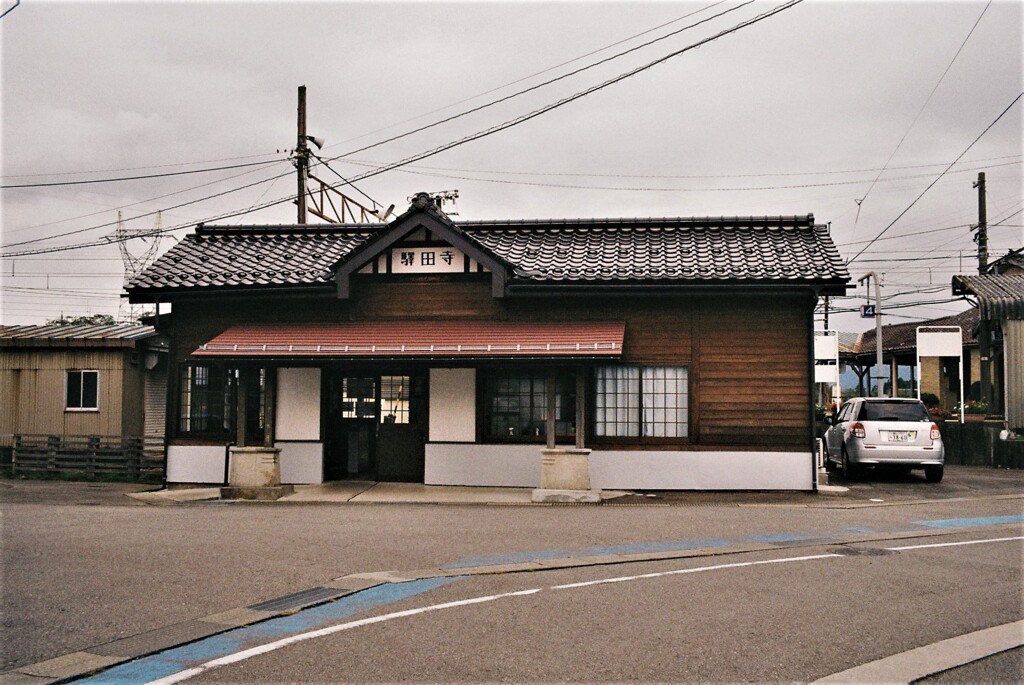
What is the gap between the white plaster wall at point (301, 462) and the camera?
60.6 feet

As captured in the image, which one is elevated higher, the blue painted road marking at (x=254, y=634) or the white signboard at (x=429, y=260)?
the white signboard at (x=429, y=260)

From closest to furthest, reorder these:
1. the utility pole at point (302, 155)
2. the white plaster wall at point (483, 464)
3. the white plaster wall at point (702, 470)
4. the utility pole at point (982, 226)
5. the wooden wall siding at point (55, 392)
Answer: the white plaster wall at point (702, 470)
the white plaster wall at point (483, 464)
the wooden wall siding at point (55, 392)
the utility pole at point (302, 155)
the utility pole at point (982, 226)

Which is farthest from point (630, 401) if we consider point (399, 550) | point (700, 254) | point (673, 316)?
point (399, 550)

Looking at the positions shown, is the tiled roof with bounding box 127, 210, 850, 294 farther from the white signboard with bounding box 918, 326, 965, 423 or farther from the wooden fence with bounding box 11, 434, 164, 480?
the white signboard with bounding box 918, 326, 965, 423

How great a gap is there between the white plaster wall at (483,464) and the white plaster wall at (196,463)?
4521 mm

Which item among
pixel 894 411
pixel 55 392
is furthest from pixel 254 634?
pixel 55 392

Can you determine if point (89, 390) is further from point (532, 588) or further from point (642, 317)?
point (532, 588)

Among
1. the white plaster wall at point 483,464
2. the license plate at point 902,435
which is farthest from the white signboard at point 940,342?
the white plaster wall at point 483,464

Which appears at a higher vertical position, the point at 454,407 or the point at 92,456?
the point at 454,407

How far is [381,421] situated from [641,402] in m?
5.46

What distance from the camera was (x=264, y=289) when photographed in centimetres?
1839

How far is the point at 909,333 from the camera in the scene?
4703 cm

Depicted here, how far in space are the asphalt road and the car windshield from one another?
4.23m

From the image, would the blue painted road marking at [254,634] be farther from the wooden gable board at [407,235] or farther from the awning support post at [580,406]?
the wooden gable board at [407,235]
